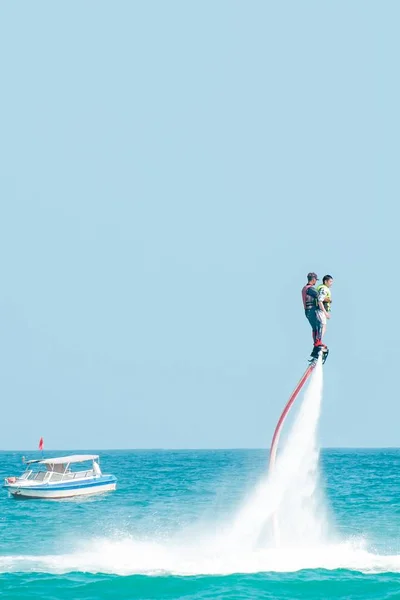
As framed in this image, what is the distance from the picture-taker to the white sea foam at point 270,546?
26984 millimetres

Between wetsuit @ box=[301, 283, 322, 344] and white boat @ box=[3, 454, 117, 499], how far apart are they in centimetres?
5024

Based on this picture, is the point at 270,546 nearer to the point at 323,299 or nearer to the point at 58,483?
the point at 323,299

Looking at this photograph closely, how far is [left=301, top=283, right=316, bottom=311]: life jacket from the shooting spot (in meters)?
23.2

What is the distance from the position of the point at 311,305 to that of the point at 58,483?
51.1 meters

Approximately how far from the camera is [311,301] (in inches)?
915

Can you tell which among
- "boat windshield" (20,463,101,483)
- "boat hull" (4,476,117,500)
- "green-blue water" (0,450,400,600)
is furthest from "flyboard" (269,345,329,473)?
"boat windshield" (20,463,101,483)

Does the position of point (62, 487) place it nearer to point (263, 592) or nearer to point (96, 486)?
point (96, 486)

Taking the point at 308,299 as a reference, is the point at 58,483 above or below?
below

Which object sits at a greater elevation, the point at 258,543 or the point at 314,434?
the point at 314,434

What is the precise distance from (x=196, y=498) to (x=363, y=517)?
1978 centimetres

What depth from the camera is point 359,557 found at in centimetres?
3381

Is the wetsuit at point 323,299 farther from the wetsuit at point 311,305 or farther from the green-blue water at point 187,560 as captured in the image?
the green-blue water at point 187,560

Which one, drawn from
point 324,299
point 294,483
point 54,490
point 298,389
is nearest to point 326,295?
point 324,299

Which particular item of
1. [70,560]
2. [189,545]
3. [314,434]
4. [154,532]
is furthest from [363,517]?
[314,434]
